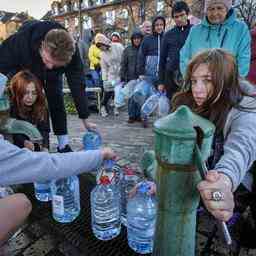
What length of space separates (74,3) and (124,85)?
1553 inches

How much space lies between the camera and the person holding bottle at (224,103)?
1.44 metres

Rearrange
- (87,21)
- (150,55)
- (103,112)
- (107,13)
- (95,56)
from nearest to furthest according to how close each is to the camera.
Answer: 1. (150,55)
2. (103,112)
3. (95,56)
4. (107,13)
5. (87,21)

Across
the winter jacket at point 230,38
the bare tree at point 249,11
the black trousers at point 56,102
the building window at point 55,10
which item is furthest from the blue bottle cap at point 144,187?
the building window at point 55,10

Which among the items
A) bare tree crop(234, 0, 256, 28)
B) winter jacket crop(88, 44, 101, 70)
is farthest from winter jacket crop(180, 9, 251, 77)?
bare tree crop(234, 0, 256, 28)

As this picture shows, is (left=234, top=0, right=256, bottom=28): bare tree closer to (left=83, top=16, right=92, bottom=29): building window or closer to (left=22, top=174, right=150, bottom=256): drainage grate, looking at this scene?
(left=22, top=174, right=150, bottom=256): drainage grate

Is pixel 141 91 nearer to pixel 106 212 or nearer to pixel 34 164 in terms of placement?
pixel 106 212

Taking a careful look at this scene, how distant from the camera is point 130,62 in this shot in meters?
6.69

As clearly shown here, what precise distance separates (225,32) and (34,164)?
Result: 295 cm

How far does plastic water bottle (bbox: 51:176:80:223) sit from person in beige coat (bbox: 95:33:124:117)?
194 inches

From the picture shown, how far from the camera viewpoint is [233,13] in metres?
3.69

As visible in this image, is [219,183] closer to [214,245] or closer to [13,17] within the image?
[214,245]

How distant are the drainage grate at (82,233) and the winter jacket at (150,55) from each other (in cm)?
381

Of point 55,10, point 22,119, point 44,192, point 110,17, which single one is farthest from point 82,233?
point 55,10

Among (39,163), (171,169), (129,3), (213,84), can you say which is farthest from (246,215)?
(129,3)
